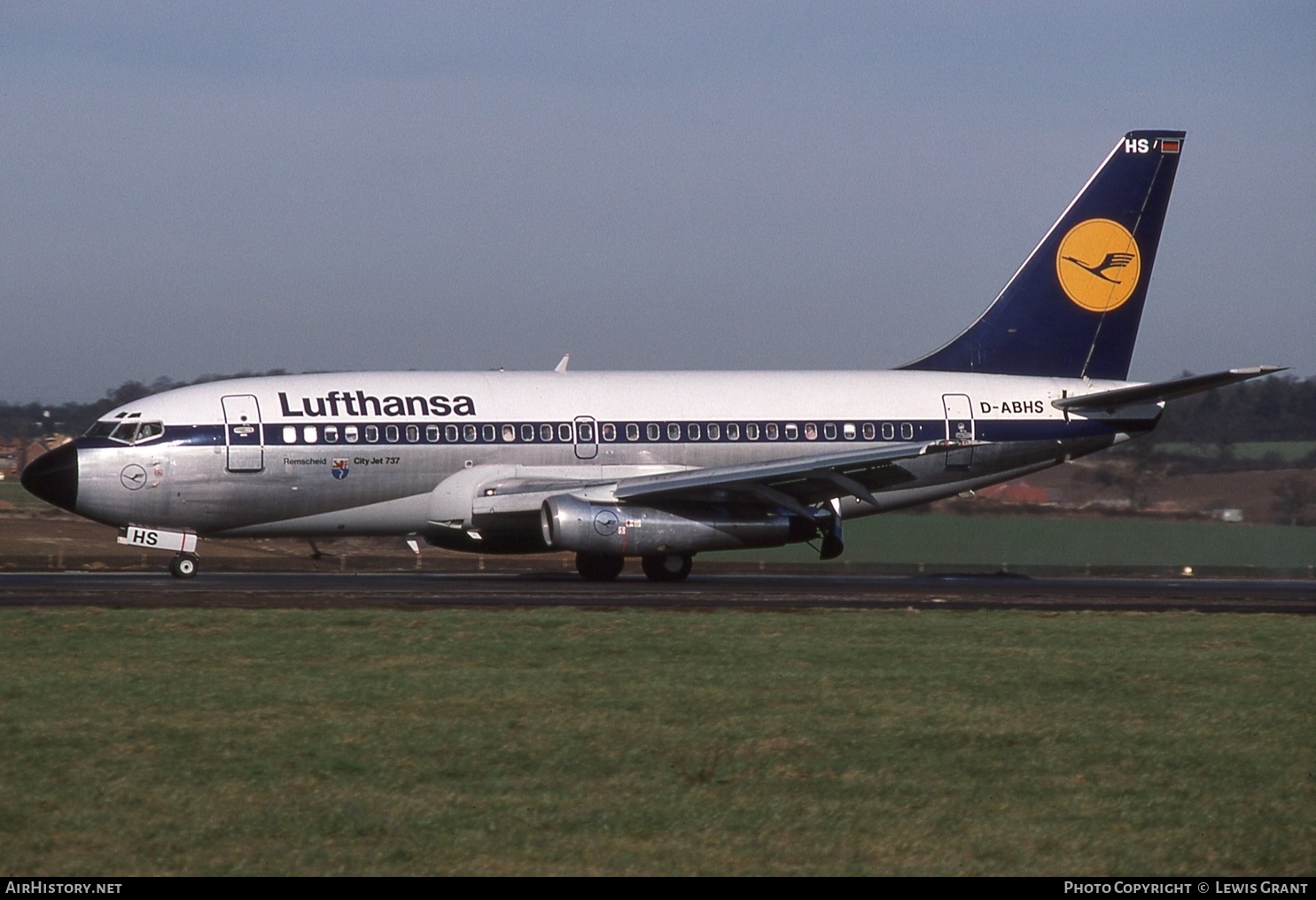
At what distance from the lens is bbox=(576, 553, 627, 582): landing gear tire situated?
101 feet

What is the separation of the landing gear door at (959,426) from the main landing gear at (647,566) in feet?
19.1

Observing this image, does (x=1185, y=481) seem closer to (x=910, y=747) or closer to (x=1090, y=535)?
(x=1090, y=535)

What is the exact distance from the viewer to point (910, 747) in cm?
1148

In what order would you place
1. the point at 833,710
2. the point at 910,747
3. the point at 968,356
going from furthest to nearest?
the point at 968,356 < the point at 833,710 < the point at 910,747

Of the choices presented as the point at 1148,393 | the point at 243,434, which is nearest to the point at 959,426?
the point at 1148,393

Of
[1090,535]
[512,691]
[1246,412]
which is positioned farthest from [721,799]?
[1246,412]

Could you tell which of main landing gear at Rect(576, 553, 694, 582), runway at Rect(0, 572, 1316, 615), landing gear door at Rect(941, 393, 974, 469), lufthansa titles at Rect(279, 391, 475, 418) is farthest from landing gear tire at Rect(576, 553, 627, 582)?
landing gear door at Rect(941, 393, 974, 469)

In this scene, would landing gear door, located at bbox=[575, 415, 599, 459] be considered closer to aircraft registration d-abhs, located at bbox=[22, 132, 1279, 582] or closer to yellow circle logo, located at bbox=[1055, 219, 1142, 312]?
aircraft registration d-abhs, located at bbox=[22, 132, 1279, 582]

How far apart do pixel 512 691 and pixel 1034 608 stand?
11376 millimetres

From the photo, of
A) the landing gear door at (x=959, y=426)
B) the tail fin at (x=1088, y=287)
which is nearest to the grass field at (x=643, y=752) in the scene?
the landing gear door at (x=959, y=426)

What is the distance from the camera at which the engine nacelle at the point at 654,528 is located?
2814 centimetres

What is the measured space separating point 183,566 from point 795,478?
36.8 ft

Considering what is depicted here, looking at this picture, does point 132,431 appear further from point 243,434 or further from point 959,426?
point 959,426

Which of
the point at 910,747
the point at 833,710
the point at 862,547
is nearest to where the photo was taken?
the point at 910,747
